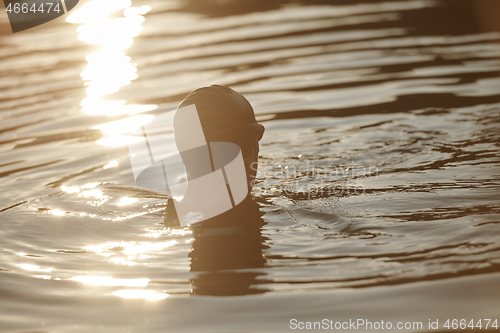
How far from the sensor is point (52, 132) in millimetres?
7969

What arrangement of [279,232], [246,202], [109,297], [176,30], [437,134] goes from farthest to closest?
[176,30]
[437,134]
[246,202]
[279,232]
[109,297]

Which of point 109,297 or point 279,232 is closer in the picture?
point 109,297

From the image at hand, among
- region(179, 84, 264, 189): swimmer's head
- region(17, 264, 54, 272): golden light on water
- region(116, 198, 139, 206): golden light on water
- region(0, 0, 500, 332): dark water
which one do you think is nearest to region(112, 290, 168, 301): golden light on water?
region(0, 0, 500, 332): dark water

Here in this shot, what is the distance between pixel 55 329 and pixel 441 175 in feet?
11.5

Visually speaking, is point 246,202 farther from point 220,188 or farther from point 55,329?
point 55,329

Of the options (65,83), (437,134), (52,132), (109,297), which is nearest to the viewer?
(109,297)

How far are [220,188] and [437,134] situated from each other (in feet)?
10.1

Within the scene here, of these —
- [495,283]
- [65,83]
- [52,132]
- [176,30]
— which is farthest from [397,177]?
[176,30]

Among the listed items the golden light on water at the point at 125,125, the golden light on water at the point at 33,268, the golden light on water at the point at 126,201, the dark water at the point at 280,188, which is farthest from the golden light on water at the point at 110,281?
the golden light on water at the point at 125,125

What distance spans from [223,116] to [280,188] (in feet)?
3.91

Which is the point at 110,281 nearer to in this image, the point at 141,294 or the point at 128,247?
the point at 141,294

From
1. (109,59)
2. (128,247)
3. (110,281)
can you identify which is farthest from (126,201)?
(109,59)

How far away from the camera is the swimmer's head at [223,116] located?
185 inches

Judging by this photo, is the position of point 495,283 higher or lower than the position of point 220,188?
lower
